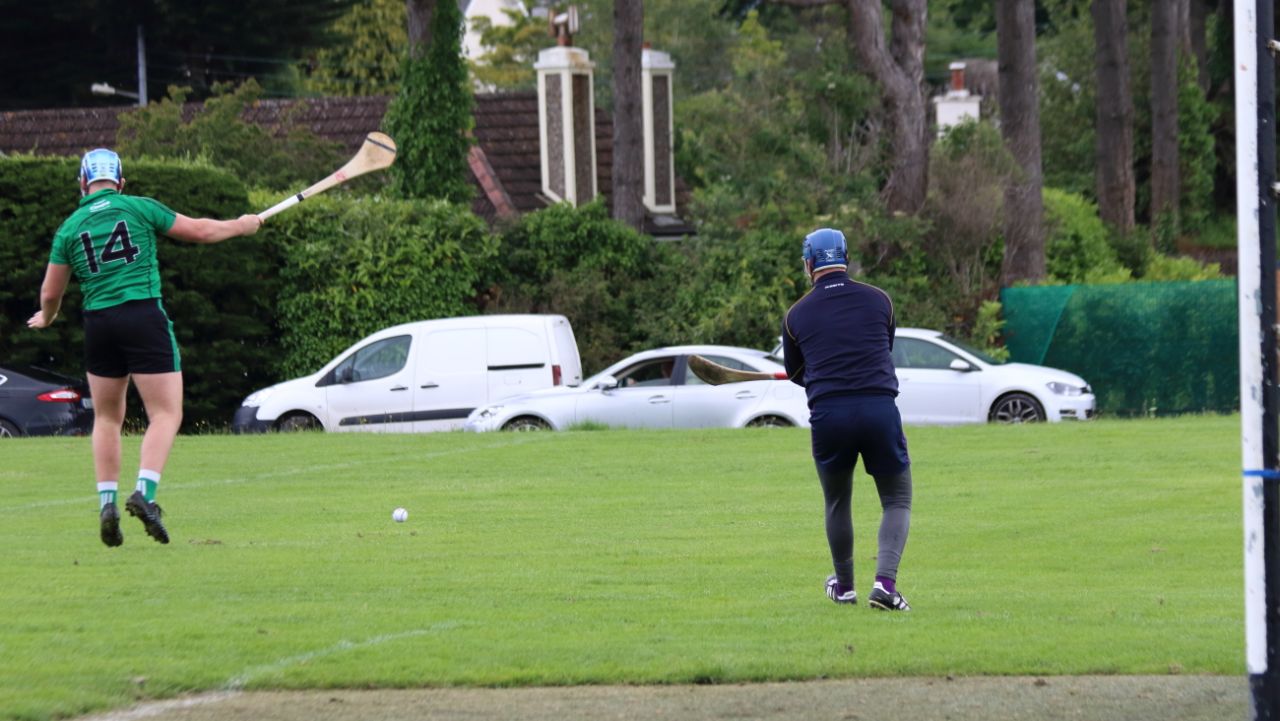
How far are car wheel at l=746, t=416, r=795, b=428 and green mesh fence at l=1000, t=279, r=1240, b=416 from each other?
6987 millimetres

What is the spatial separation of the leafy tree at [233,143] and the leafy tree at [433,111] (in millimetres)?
2476

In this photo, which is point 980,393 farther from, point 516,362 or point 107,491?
point 107,491

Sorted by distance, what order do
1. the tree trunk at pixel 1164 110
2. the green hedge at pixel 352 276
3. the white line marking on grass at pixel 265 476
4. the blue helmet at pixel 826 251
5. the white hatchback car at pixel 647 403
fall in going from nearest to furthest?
the blue helmet at pixel 826 251 < the white line marking on grass at pixel 265 476 < the white hatchback car at pixel 647 403 < the green hedge at pixel 352 276 < the tree trunk at pixel 1164 110

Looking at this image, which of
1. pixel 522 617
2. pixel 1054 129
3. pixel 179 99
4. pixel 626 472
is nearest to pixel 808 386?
pixel 522 617

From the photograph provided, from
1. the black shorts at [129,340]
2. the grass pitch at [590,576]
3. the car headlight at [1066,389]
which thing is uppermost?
the black shorts at [129,340]

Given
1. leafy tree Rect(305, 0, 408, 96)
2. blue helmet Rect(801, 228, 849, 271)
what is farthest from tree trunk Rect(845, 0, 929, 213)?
leafy tree Rect(305, 0, 408, 96)

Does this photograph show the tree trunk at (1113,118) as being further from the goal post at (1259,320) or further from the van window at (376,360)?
the goal post at (1259,320)

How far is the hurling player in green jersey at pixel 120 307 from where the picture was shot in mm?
10578

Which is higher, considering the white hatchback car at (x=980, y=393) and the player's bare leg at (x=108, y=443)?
the player's bare leg at (x=108, y=443)

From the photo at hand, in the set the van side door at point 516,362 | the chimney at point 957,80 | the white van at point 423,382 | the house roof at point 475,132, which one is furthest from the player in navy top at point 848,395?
the chimney at point 957,80

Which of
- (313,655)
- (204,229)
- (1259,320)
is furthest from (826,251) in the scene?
(204,229)

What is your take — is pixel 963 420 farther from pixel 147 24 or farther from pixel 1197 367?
pixel 147 24

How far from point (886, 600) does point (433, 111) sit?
25.8 metres

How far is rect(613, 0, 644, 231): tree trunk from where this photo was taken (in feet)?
114
